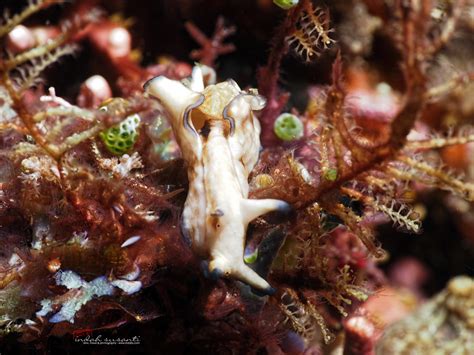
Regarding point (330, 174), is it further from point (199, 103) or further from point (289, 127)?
point (289, 127)

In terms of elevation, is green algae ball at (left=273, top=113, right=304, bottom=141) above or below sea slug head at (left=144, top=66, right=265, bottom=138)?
below

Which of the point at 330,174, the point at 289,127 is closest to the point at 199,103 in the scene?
the point at 330,174

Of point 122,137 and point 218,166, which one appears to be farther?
point 122,137

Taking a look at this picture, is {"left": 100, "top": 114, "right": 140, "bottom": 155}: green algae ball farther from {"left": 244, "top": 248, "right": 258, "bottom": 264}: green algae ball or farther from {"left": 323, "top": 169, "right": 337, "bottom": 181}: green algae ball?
{"left": 323, "top": 169, "right": 337, "bottom": 181}: green algae ball

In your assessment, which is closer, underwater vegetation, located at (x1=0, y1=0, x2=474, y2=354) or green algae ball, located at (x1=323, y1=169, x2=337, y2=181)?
underwater vegetation, located at (x1=0, y1=0, x2=474, y2=354)

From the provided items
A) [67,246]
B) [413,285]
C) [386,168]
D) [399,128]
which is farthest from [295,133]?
[413,285]

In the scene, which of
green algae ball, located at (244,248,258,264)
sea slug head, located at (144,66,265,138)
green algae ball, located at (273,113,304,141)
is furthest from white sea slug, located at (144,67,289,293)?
green algae ball, located at (273,113,304,141)
